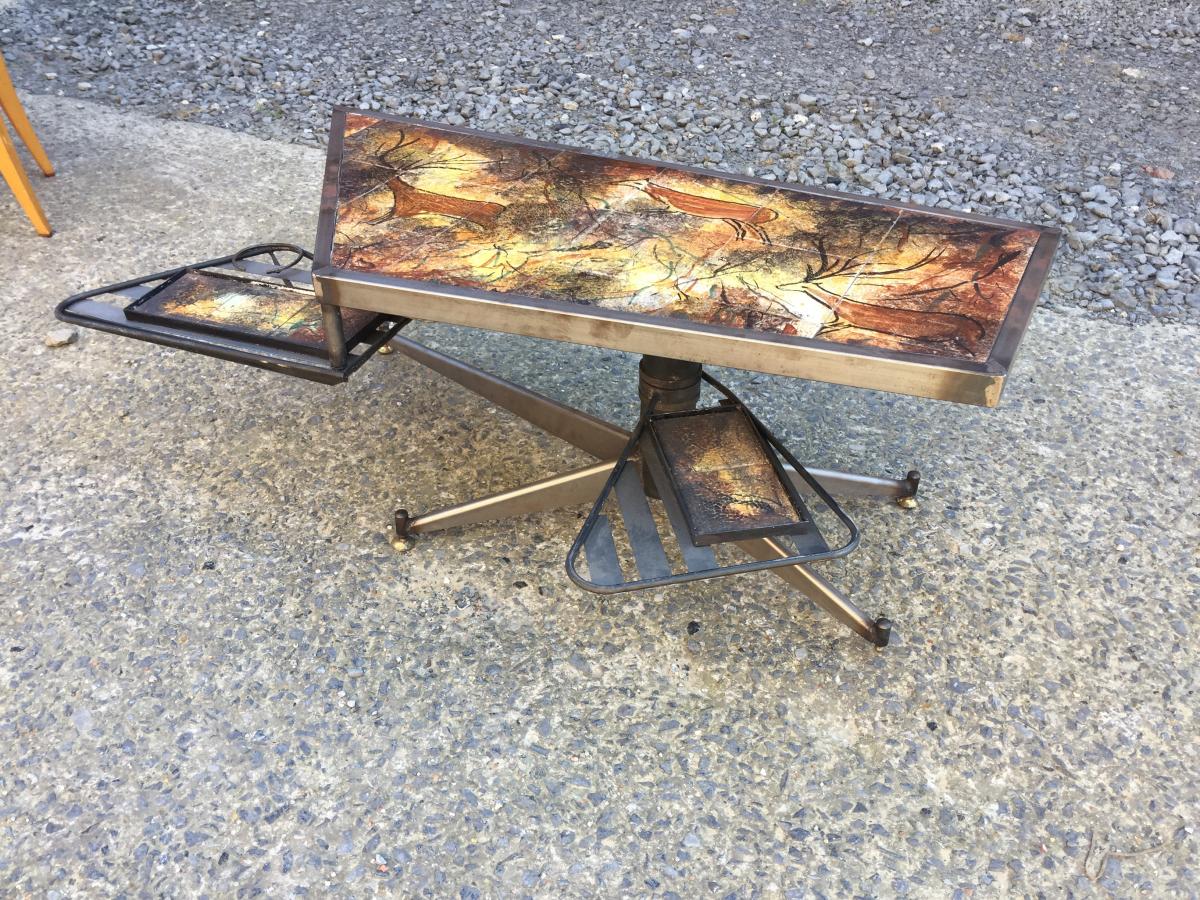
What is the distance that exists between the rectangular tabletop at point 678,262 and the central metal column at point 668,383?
29 cm

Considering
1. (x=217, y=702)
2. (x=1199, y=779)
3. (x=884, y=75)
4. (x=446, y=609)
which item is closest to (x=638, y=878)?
(x=446, y=609)

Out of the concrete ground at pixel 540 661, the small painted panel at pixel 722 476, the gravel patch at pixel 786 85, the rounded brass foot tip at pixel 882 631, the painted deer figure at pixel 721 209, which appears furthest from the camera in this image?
the gravel patch at pixel 786 85

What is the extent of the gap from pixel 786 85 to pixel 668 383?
2815mm

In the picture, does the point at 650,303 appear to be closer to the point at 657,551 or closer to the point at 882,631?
the point at 657,551

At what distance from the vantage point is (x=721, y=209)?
219cm

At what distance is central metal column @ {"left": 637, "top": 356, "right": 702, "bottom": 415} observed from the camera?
221cm

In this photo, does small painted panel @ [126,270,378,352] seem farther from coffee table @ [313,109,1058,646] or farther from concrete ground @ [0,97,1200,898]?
concrete ground @ [0,97,1200,898]

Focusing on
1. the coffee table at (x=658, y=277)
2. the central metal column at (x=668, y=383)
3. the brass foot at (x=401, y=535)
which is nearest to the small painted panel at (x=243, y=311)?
the coffee table at (x=658, y=277)

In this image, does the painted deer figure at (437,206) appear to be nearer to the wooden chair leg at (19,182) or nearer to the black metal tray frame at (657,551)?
the black metal tray frame at (657,551)

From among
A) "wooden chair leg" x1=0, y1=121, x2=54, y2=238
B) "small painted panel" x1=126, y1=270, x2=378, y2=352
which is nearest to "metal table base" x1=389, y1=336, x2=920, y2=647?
"small painted panel" x1=126, y1=270, x2=378, y2=352

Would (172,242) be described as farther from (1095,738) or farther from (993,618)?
(1095,738)

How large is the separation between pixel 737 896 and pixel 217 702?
39.5 inches

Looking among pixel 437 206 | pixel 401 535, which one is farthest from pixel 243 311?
pixel 401 535

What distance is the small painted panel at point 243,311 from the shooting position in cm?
213
